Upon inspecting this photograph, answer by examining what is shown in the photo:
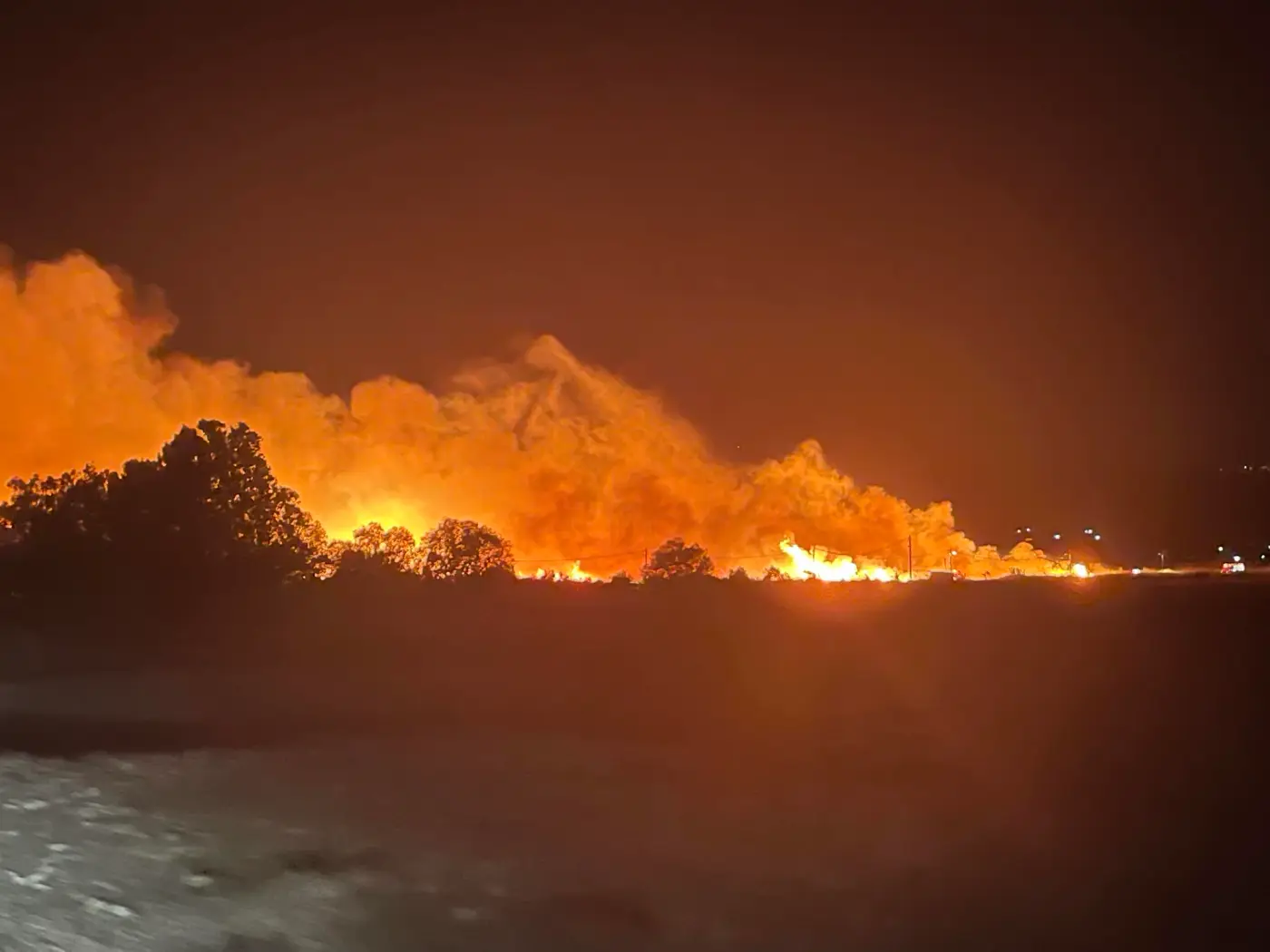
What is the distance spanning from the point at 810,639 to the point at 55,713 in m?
19.8

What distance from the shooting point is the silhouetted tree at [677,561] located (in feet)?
229

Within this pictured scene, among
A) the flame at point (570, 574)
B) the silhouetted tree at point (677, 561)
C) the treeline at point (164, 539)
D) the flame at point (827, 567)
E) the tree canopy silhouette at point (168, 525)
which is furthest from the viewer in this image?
the flame at point (827, 567)

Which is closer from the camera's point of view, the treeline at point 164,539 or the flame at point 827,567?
the treeline at point 164,539

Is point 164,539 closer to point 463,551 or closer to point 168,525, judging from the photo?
point 168,525

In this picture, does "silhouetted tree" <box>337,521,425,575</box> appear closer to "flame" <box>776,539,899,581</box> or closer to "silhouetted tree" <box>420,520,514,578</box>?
"silhouetted tree" <box>420,520,514,578</box>

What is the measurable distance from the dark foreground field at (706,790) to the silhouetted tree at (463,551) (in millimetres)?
38151

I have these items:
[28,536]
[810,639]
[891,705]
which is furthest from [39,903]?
[28,536]

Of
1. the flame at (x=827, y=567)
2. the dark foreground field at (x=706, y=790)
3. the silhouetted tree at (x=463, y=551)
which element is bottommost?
the dark foreground field at (x=706, y=790)

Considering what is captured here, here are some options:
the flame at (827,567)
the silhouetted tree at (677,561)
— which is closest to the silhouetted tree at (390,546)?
Answer: the silhouetted tree at (677,561)

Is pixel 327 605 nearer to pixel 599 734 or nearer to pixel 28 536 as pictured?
pixel 28 536

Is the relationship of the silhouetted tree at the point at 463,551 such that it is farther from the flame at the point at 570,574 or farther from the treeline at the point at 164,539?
the treeline at the point at 164,539

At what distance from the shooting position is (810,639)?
32.9 metres

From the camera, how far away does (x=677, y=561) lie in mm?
70812

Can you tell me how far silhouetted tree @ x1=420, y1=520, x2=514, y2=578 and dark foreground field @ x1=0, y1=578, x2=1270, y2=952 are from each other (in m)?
38.2
